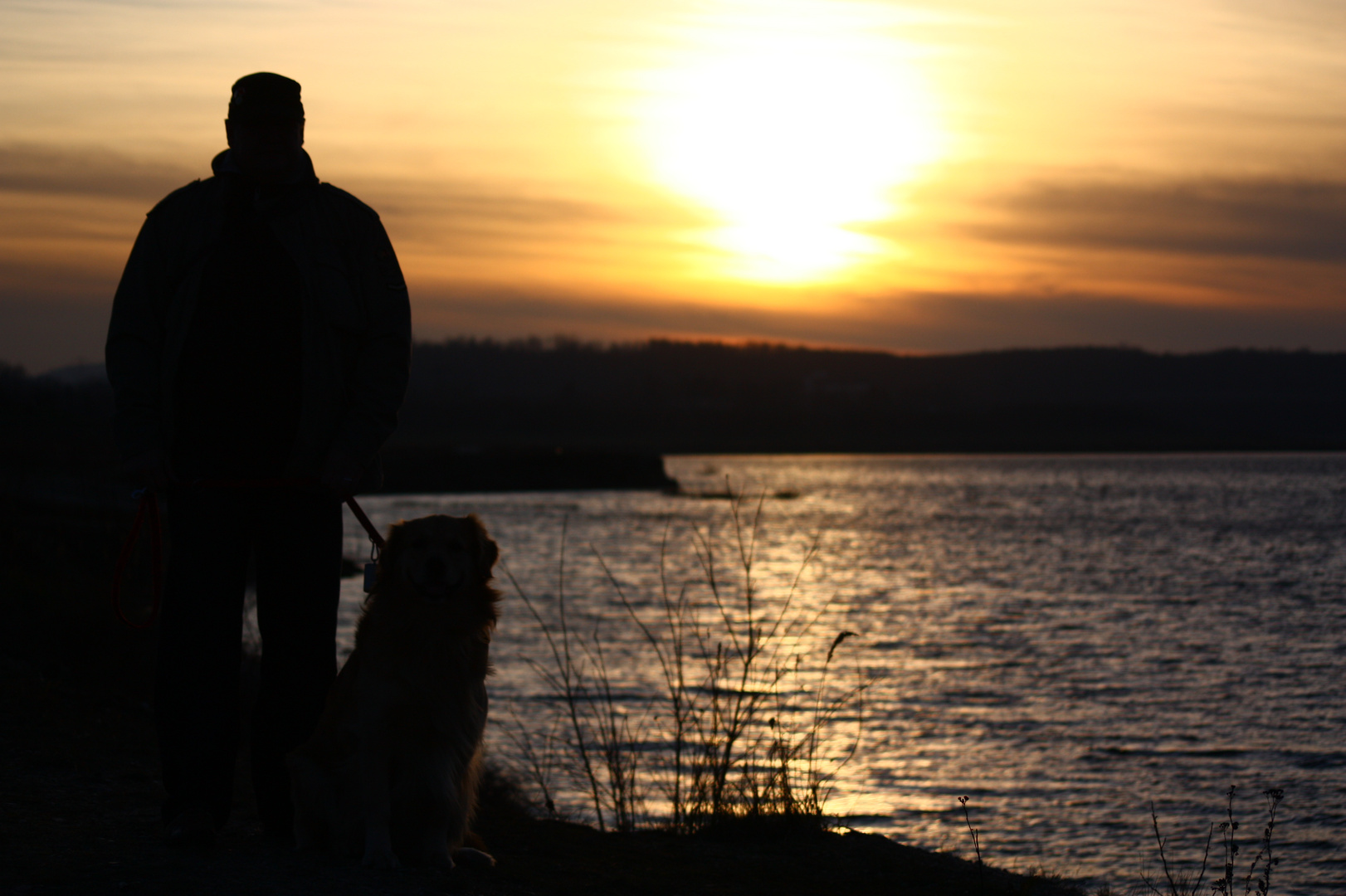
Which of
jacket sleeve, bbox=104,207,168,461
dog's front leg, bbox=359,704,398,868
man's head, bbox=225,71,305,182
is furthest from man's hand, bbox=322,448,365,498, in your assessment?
man's head, bbox=225,71,305,182

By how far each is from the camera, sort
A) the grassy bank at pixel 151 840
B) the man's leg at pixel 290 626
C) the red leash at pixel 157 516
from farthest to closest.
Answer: the man's leg at pixel 290 626 → the red leash at pixel 157 516 → the grassy bank at pixel 151 840

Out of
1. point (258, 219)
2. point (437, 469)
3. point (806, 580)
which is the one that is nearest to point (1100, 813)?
→ point (258, 219)

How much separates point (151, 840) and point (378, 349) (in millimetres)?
1858

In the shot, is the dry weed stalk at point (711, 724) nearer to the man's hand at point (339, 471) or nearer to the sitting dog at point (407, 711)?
the sitting dog at point (407, 711)

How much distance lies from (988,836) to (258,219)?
692 cm

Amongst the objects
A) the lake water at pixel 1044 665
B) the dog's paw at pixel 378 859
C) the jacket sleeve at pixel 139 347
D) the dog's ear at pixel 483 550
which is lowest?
the lake water at pixel 1044 665

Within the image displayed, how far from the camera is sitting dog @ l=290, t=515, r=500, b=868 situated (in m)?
3.83

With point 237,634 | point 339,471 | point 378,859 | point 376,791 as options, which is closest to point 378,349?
point 339,471

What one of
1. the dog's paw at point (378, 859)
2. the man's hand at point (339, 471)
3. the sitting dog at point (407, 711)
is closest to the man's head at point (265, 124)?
the man's hand at point (339, 471)

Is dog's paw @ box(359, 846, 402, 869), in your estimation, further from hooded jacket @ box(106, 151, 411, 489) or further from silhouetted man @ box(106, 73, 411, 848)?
hooded jacket @ box(106, 151, 411, 489)

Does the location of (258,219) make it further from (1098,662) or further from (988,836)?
(1098,662)

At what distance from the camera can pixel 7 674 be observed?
22.5ft

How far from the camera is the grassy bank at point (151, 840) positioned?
3.72 meters

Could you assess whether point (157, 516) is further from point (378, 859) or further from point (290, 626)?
point (378, 859)
